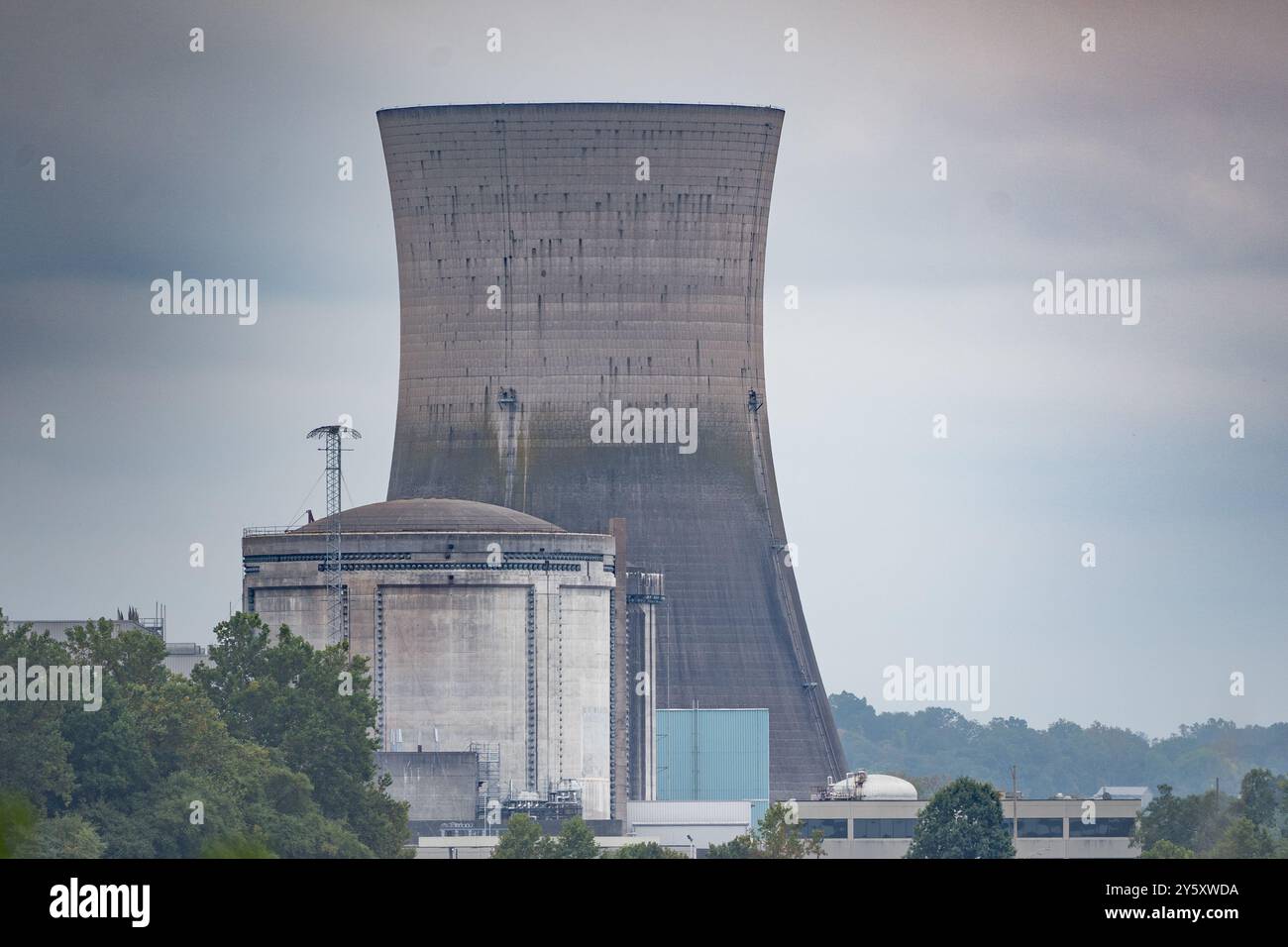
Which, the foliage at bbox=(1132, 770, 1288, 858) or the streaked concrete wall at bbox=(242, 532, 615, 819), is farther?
the foliage at bbox=(1132, 770, 1288, 858)

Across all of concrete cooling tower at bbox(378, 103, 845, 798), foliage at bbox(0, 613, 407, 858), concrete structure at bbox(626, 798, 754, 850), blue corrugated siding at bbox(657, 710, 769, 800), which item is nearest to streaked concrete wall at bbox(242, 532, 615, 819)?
foliage at bbox(0, 613, 407, 858)

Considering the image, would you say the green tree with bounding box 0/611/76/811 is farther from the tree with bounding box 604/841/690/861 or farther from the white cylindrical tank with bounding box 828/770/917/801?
the white cylindrical tank with bounding box 828/770/917/801

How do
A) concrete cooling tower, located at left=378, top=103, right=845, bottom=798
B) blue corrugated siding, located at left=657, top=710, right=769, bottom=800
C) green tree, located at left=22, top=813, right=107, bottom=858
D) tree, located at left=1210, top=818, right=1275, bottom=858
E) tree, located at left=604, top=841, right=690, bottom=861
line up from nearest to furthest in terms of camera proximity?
green tree, located at left=22, top=813, right=107, bottom=858 → tree, located at left=604, top=841, right=690, bottom=861 → tree, located at left=1210, top=818, right=1275, bottom=858 → concrete cooling tower, located at left=378, top=103, right=845, bottom=798 → blue corrugated siding, located at left=657, top=710, right=769, bottom=800

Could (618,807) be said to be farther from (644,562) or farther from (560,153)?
(560,153)

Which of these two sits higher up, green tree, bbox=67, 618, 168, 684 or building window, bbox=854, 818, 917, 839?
green tree, bbox=67, 618, 168, 684

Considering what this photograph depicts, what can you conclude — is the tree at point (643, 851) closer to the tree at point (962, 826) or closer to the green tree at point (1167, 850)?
the tree at point (962, 826)
